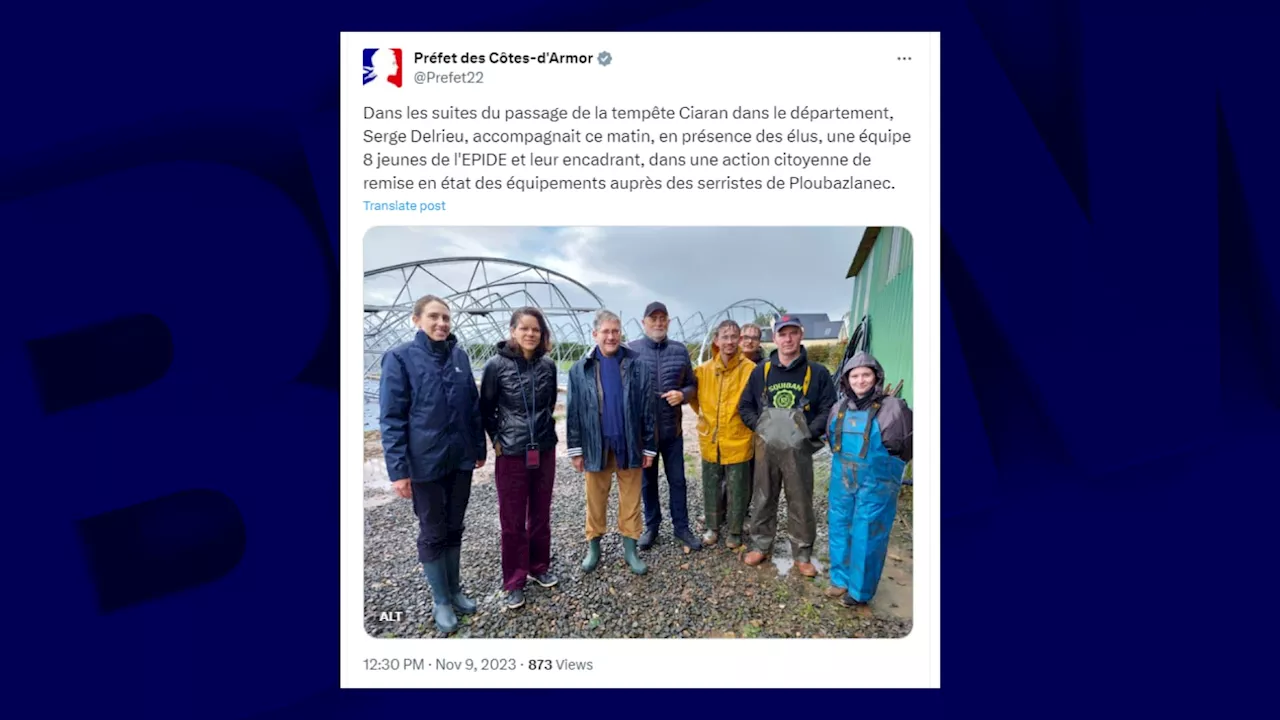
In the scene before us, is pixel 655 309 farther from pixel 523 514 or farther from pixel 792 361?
pixel 523 514

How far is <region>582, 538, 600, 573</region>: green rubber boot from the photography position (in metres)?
2.16

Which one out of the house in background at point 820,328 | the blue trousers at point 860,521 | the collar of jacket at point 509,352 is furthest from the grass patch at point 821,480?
the collar of jacket at point 509,352

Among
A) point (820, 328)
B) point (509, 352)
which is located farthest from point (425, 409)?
point (820, 328)

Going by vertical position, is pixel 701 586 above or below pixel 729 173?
below

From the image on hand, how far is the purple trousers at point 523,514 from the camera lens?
80.0 inches

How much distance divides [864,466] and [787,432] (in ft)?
1.19

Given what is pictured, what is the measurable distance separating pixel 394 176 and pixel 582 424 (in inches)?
53.9

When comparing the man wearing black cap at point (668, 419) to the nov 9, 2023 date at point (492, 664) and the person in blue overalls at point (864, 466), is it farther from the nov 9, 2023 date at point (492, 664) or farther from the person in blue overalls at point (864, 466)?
the person in blue overalls at point (864, 466)

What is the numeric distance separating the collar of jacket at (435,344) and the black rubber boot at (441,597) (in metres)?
0.95

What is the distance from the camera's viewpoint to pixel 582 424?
2098 mm

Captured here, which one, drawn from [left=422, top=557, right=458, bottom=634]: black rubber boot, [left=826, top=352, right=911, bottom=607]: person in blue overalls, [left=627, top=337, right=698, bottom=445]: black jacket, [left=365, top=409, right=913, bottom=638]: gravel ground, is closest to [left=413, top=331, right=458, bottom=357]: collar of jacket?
[left=365, top=409, right=913, bottom=638]: gravel ground
